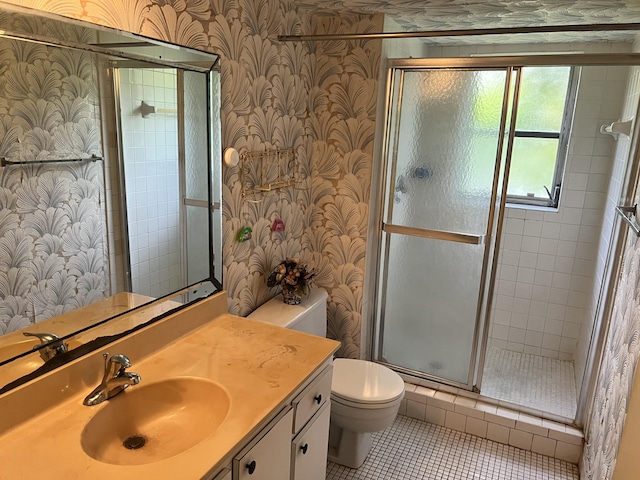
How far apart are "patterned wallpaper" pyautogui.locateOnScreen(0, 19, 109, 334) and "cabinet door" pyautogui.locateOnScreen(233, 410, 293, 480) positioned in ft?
2.11

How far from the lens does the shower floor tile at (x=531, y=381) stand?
275cm

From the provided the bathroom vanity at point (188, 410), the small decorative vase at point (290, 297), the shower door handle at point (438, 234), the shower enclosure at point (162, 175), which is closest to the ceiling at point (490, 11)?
the shower enclosure at point (162, 175)

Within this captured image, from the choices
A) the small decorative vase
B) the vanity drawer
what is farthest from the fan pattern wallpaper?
the vanity drawer

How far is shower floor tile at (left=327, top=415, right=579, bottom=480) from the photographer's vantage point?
2.29 m

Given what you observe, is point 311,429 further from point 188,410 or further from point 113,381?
point 113,381

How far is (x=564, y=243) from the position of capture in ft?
10.3

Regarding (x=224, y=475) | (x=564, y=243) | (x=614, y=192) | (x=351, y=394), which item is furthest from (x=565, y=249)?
(x=224, y=475)

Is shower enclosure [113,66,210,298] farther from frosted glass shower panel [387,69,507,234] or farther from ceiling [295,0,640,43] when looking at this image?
frosted glass shower panel [387,69,507,234]

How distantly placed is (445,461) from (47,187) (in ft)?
7.09

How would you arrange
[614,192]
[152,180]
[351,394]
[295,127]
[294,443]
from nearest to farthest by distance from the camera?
1. [294,443]
2. [152,180]
3. [351,394]
4. [295,127]
5. [614,192]

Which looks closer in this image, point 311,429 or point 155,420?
point 155,420

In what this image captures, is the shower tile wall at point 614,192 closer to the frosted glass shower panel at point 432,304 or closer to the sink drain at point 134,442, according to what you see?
the frosted glass shower panel at point 432,304

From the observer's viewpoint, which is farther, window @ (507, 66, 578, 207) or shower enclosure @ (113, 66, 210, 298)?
window @ (507, 66, 578, 207)

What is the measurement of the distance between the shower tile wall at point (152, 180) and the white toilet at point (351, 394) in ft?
2.07
